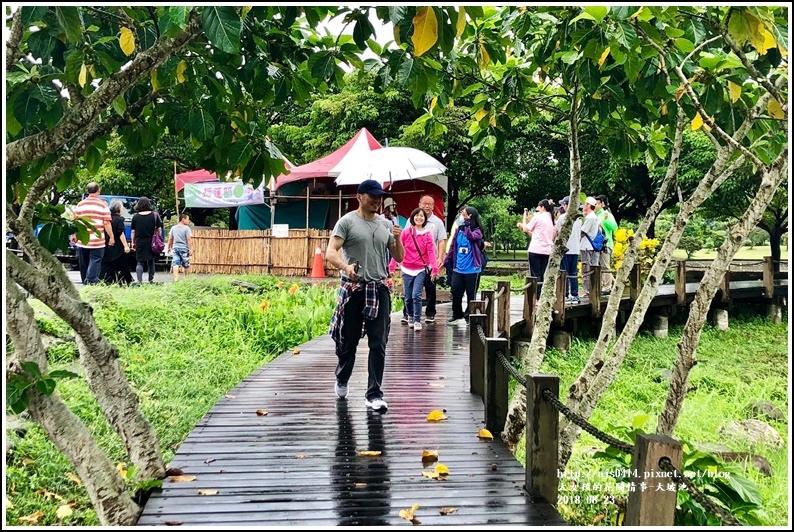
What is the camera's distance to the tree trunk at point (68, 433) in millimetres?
2951

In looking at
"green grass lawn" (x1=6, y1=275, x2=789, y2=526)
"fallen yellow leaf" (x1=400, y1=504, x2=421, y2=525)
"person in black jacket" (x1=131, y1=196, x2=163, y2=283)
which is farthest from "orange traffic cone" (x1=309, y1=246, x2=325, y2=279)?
"fallen yellow leaf" (x1=400, y1=504, x2=421, y2=525)

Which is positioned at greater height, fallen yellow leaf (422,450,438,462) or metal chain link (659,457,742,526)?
metal chain link (659,457,742,526)

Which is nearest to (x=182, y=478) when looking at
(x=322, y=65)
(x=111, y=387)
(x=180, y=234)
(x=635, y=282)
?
(x=111, y=387)

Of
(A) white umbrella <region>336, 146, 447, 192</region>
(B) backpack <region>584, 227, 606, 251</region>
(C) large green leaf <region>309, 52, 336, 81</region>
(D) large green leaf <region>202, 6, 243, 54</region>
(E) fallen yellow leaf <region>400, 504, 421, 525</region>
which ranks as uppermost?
(A) white umbrella <region>336, 146, 447, 192</region>

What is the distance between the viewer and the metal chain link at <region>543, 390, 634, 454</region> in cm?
260

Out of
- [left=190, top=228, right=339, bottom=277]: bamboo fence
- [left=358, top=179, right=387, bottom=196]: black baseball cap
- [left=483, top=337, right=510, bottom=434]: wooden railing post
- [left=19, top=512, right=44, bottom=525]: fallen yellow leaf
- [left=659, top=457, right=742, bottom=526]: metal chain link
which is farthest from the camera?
[left=190, top=228, right=339, bottom=277]: bamboo fence

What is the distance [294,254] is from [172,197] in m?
12.6

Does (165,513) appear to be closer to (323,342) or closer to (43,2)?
(43,2)

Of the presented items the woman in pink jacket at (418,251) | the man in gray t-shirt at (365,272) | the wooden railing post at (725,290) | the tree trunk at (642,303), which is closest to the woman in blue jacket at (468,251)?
the woman in pink jacket at (418,251)

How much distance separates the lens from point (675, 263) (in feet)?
39.5

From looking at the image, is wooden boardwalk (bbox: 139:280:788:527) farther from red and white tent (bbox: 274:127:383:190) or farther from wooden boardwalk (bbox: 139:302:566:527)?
red and white tent (bbox: 274:127:383:190)

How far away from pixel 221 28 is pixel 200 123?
3.68 ft

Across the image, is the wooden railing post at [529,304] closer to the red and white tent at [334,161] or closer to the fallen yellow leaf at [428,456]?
the fallen yellow leaf at [428,456]

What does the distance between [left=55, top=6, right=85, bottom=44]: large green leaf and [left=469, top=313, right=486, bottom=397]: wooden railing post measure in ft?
11.9
